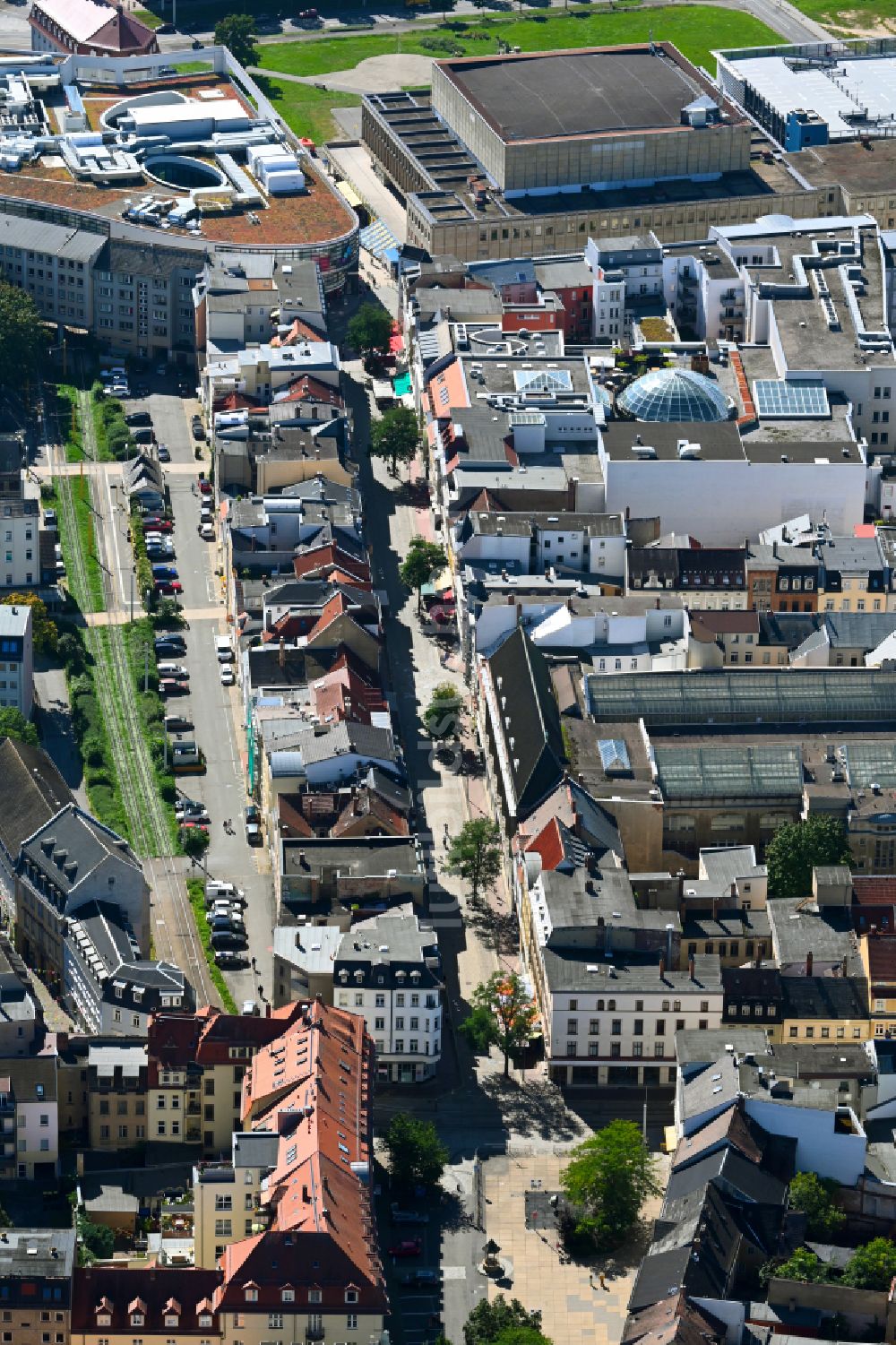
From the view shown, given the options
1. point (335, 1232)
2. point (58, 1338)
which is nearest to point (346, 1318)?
point (335, 1232)

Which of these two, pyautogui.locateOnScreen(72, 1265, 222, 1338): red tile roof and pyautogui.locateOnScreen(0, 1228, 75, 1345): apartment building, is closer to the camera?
pyautogui.locateOnScreen(0, 1228, 75, 1345): apartment building

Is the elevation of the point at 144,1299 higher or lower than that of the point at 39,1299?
lower

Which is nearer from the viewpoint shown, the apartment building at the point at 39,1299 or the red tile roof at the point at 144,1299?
the apartment building at the point at 39,1299

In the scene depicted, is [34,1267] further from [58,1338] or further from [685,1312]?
[685,1312]

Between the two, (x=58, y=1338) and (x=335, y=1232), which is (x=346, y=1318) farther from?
(x=58, y=1338)

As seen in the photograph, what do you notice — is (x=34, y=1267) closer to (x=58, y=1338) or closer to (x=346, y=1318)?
(x=58, y=1338)

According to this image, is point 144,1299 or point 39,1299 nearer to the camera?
point 39,1299
